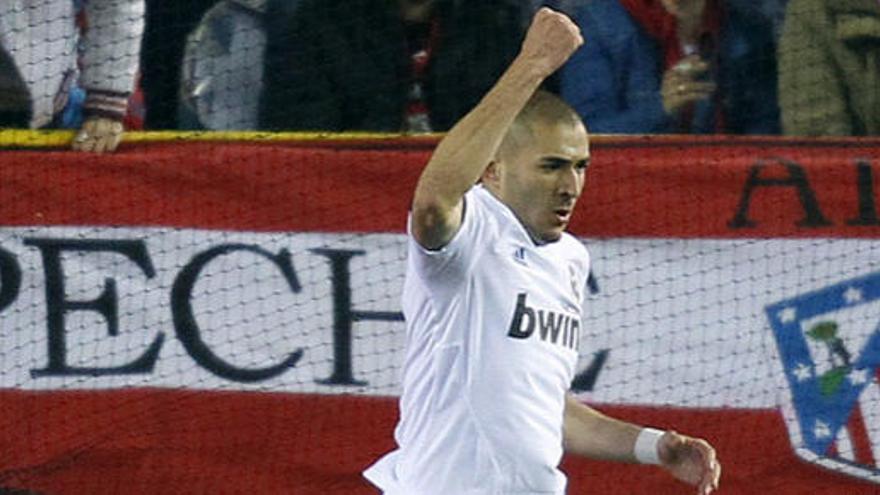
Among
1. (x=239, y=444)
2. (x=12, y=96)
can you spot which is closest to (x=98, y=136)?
(x=12, y=96)

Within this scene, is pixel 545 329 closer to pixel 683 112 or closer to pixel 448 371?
pixel 448 371

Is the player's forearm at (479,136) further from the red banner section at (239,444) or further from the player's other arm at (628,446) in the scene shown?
the red banner section at (239,444)

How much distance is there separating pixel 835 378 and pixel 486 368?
7.57 feet

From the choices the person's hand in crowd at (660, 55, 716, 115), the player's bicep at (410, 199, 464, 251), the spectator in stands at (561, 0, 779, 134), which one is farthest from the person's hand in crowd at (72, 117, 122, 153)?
the player's bicep at (410, 199, 464, 251)

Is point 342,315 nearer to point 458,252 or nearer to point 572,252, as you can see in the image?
point 572,252


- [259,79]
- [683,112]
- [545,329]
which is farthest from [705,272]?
[545,329]

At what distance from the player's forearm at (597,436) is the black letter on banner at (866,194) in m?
1.89

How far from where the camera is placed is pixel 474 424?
181 inches

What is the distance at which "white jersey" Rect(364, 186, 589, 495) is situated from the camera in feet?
15.0

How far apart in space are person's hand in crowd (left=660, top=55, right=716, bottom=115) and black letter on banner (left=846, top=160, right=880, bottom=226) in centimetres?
67

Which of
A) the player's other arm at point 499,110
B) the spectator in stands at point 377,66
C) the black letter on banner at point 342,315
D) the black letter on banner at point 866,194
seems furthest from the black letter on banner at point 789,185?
the player's other arm at point 499,110

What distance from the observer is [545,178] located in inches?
183

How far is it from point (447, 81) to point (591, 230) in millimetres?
694

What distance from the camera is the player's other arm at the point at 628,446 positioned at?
4688 millimetres
